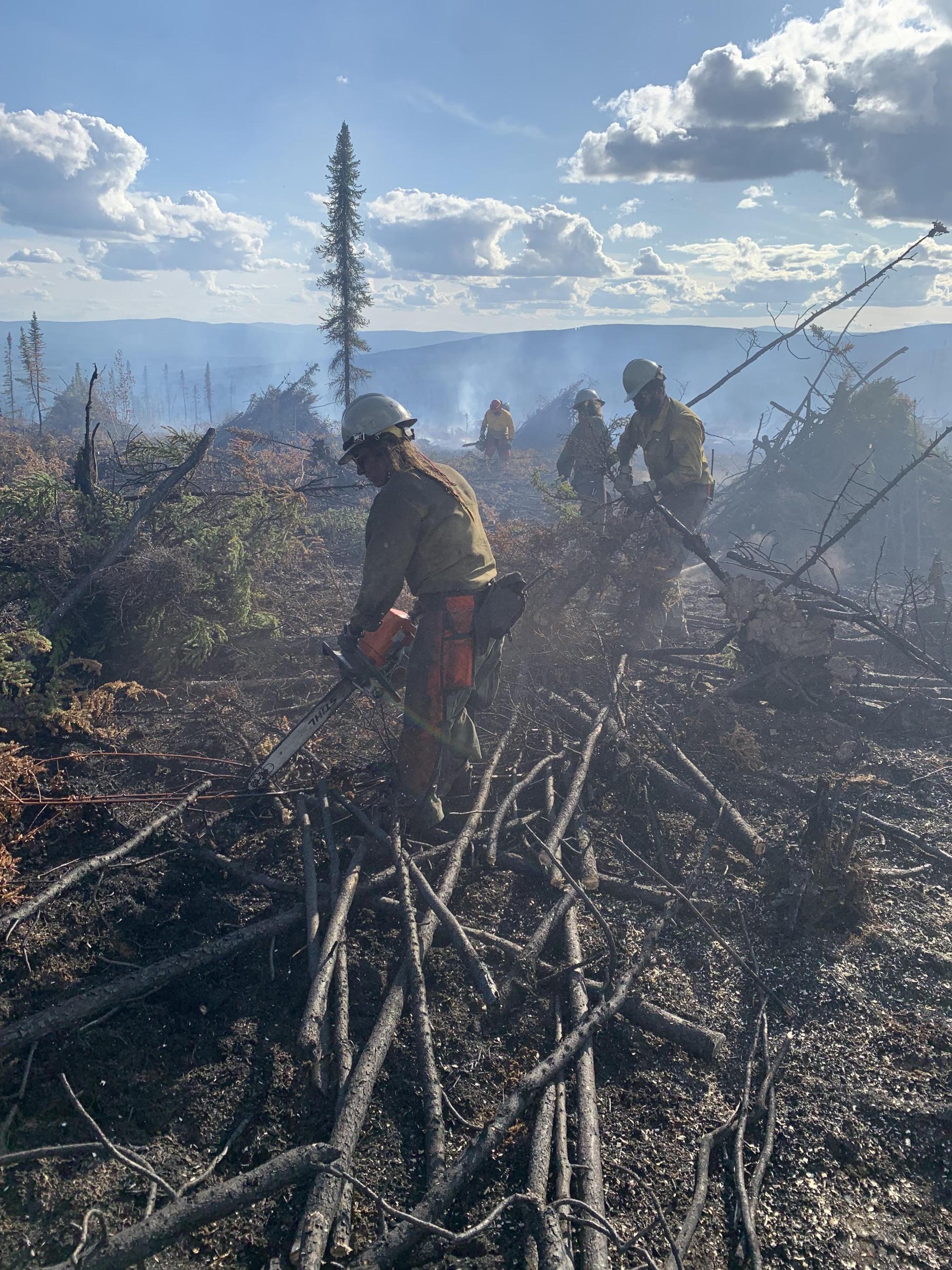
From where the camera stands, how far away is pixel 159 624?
631 cm

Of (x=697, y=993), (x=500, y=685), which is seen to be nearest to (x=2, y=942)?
(x=697, y=993)

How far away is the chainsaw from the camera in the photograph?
14.6 feet

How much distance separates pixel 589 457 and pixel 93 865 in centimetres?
787

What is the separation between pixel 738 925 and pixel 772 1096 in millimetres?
1176

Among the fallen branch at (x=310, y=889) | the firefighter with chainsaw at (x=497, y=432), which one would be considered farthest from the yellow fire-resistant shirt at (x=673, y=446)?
the firefighter with chainsaw at (x=497, y=432)

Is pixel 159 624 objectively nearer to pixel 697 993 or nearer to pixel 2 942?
pixel 2 942

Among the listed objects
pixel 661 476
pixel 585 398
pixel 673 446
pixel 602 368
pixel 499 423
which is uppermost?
pixel 602 368

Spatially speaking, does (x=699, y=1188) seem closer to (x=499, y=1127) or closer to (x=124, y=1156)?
(x=499, y=1127)

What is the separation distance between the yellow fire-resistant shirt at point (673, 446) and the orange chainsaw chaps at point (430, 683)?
15.8 feet

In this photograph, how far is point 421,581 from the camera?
451 centimetres

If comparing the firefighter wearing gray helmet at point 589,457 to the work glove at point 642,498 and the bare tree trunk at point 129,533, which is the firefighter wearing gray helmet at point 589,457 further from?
the bare tree trunk at point 129,533

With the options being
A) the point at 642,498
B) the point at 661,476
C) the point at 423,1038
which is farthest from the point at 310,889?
the point at 661,476

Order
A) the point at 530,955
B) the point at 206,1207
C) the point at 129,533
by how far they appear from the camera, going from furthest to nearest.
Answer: the point at 129,533 < the point at 530,955 < the point at 206,1207

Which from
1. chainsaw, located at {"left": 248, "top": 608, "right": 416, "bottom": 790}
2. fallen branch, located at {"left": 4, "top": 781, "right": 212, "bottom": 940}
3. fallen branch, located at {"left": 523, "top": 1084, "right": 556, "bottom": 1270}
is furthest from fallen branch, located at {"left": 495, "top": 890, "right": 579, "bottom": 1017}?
fallen branch, located at {"left": 4, "top": 781, "right": 212, "bottom": 940}
